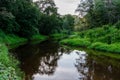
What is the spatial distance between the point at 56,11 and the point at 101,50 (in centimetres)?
5683

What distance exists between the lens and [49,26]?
8444cm

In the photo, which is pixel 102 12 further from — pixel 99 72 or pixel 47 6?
pixel 99 72

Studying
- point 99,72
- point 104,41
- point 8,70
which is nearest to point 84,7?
point 104,41

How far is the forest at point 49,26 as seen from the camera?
40.8 m

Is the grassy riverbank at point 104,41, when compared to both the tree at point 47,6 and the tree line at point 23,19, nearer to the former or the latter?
the tree line at point 23,19

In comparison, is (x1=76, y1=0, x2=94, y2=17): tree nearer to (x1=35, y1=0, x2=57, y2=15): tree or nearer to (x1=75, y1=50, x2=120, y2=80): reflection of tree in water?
(x1=35, y1=0, x2=57, y2=15): tree

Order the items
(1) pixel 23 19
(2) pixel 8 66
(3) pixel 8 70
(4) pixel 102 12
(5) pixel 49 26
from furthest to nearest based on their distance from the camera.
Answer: (5) pixel 49 26 < (4) pixel 102 12 < (1) pixel 23 19 < (2) pixel 8 66 < (3) pixel 8 70

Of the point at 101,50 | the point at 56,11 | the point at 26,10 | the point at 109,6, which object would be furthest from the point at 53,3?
the point at 101,50

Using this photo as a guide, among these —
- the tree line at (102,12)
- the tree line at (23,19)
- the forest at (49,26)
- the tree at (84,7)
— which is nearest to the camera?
the forest at (49,26)

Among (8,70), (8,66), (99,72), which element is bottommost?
(99,72)

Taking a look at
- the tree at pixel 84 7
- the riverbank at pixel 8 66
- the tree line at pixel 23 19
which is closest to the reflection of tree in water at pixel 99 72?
the riverbank at pixel 8 66

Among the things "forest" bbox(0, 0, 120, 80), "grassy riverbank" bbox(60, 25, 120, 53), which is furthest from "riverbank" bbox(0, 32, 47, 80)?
"grassy riverbank" bbox(60, 25, 120, 53)

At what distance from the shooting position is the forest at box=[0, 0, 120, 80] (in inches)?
1604

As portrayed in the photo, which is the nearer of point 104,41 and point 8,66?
point 8,66
